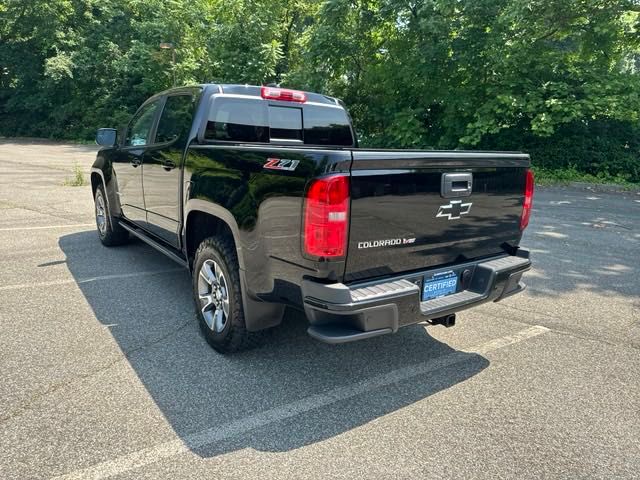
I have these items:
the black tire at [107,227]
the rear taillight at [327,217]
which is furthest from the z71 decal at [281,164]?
the black tire at [107,227]

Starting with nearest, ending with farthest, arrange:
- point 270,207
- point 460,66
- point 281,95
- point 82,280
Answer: point 270,207 → point 281,95 → point 82,280 → point 460,66

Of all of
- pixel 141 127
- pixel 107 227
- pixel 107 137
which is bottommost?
pixel 107 227

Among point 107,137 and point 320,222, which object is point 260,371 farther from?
point 107,137

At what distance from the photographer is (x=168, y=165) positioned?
407cm

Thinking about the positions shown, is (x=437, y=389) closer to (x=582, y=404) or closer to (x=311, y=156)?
(x=582, y=404)

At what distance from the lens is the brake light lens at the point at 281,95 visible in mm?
4133

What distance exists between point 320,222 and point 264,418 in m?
1.17

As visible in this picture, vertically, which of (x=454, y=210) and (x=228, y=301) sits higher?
(x=454, y=210)

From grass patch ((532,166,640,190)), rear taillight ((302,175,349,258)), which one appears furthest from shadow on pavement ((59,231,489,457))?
grass patch ((532,166,640,190))

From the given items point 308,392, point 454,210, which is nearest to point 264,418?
point 308,392

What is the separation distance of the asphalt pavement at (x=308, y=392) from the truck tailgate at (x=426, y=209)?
82cm

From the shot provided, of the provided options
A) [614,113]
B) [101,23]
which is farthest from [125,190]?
[101,23]

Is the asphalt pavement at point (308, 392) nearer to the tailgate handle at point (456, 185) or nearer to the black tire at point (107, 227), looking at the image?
the black tire at point (107, 227)

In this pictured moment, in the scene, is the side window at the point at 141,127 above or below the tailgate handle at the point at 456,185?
above
